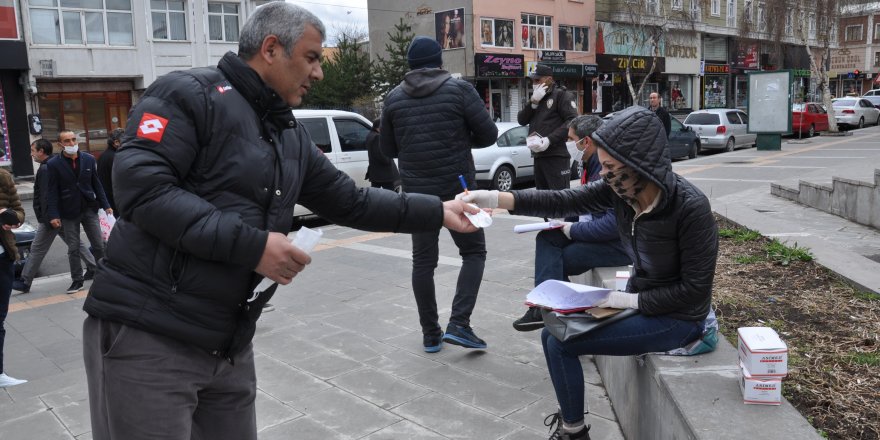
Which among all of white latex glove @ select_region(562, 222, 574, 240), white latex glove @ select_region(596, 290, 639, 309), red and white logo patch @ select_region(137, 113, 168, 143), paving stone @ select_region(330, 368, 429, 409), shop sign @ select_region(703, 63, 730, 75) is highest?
shop sign @ select_region(703, 63, 730, 75)

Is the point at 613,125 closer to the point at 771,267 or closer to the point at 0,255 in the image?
the point at 771,267

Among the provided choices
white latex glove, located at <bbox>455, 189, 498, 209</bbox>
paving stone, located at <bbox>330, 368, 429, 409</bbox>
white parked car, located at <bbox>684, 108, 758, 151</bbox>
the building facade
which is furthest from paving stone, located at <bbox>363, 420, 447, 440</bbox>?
the building facade

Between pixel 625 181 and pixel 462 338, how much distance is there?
205 centimetres

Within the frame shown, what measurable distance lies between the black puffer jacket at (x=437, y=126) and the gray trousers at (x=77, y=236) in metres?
4.60

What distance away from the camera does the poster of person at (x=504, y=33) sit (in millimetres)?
34938

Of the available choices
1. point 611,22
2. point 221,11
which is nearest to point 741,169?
point 221,11

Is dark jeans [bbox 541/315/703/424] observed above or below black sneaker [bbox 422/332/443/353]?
above

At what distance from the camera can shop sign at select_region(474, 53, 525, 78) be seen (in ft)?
110

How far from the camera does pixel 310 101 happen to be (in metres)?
34.1

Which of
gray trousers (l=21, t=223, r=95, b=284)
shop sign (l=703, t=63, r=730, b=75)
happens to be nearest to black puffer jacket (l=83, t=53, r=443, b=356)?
gray trousers (l=21, t=223, r=95, b=284)

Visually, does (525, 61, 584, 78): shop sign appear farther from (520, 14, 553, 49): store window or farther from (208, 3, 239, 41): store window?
(208, 3, 239, 41): store window

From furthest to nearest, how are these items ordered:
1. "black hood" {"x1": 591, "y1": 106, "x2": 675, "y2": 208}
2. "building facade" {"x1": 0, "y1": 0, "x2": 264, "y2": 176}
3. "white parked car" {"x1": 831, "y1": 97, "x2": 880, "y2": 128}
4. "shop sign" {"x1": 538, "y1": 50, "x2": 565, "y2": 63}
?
1. "shop sign" {"x1": 538, "y1": 50, "x2": 565, "y2": 63}
2. "white parked car" {"x1": 831, "y1": 97, "x2": 880, "y2": 128}
3. "building facade" {"x1": 0, "y1": 0, "x2": 264, "y2": 176}
4. "black hood" {"x1": 591, "y1": 106, "x2": 675, "y2": 208}

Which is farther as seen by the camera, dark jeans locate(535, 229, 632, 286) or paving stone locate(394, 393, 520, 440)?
dark jeans locate(535, 229, 632, 286)

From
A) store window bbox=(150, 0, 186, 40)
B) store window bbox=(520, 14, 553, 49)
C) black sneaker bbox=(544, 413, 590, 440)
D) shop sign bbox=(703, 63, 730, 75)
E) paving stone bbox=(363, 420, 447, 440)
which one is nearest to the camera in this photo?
black sneaker bbox=(544, 413, 590, 440)
